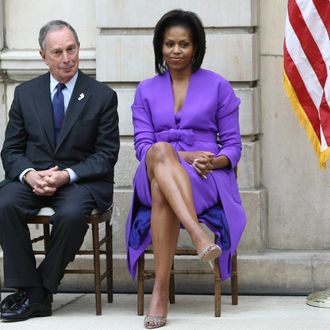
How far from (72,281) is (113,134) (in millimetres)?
1196

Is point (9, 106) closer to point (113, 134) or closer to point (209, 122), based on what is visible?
point (113, 134)

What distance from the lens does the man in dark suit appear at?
6.96 m

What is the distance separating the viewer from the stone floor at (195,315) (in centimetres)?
670

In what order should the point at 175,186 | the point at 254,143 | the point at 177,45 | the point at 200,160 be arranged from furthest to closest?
the point at 254,143 → the point at 177,45 → the point at 200,160 → the point at 175,186

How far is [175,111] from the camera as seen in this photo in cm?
717

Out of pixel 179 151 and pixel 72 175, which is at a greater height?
pixel 179 151

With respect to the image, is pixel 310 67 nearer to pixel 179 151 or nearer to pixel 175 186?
pixel 179 151

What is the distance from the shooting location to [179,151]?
7.08 metres

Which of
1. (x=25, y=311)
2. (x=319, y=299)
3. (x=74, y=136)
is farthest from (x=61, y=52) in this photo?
(x=319, y=299)

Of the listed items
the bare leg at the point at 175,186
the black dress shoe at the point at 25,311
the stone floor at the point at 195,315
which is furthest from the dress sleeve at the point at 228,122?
the black dress shoe at the point at 25,311

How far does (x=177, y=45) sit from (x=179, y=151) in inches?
24.6

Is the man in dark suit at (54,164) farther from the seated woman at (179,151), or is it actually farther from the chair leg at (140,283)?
the chair leg at (140,283)

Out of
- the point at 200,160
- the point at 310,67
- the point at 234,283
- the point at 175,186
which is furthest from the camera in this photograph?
the point at 234,283

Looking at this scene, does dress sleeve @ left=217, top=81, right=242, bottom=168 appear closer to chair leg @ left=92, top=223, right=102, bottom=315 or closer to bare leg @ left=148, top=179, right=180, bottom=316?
bare leg @ left=148, top=179, right=180, bottom=316
